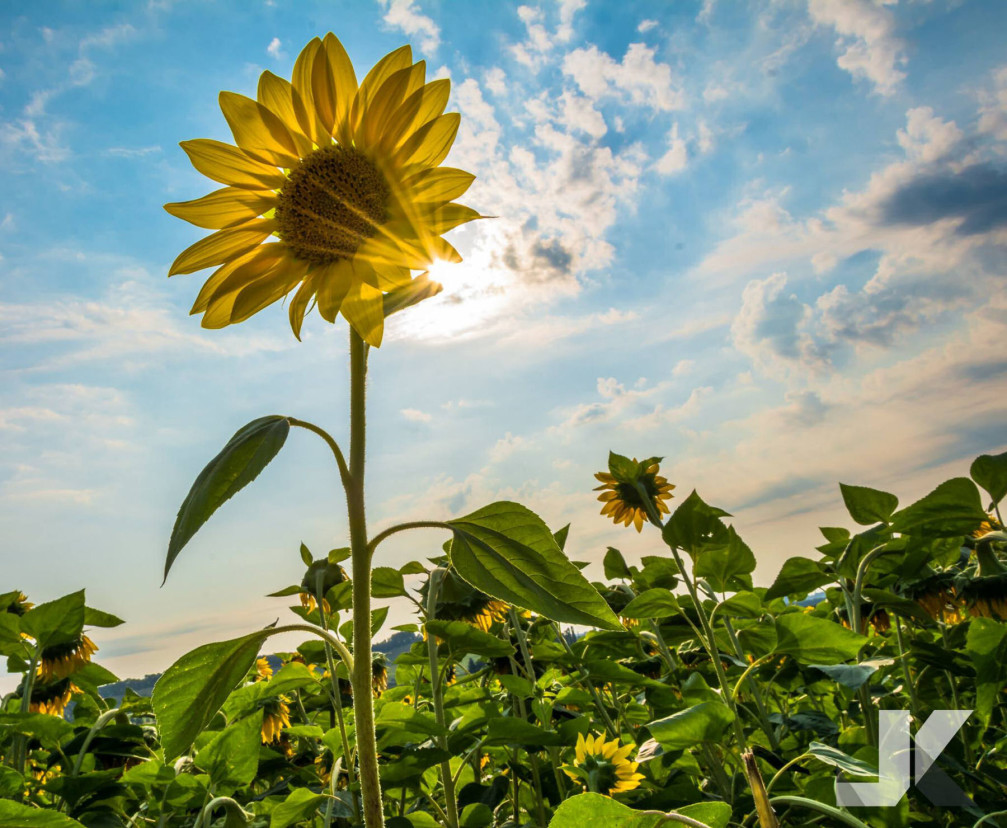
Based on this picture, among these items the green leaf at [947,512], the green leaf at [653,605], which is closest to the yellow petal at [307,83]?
the green leaf at [653,605]

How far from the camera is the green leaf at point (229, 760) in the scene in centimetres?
175

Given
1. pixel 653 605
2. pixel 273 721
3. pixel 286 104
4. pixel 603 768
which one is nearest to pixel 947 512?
pixel 653 605

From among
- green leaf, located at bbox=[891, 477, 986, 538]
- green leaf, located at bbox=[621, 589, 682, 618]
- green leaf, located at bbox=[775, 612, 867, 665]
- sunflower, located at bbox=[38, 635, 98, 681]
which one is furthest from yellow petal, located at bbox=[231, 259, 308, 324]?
sunflower, located at bbox=[38, 635, 98, 681]

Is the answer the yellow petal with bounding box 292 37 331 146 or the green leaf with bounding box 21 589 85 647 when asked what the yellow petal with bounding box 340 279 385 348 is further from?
the green leaf with bounding box 21 589 85 647

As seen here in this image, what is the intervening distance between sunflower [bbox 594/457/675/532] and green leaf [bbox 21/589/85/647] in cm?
195

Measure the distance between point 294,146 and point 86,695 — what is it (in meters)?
3.08

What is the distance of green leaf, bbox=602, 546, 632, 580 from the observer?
3.05 m

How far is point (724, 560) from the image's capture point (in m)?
2.02

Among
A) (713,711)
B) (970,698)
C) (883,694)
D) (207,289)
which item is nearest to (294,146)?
(207,289)

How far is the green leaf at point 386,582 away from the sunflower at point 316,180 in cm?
116

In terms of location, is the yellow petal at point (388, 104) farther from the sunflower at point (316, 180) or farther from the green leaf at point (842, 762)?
the green leaf at point (842, 762)

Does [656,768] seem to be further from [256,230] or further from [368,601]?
[256,230]

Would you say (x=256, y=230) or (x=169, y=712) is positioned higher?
(x=256, y=230)

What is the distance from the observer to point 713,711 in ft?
4.29
